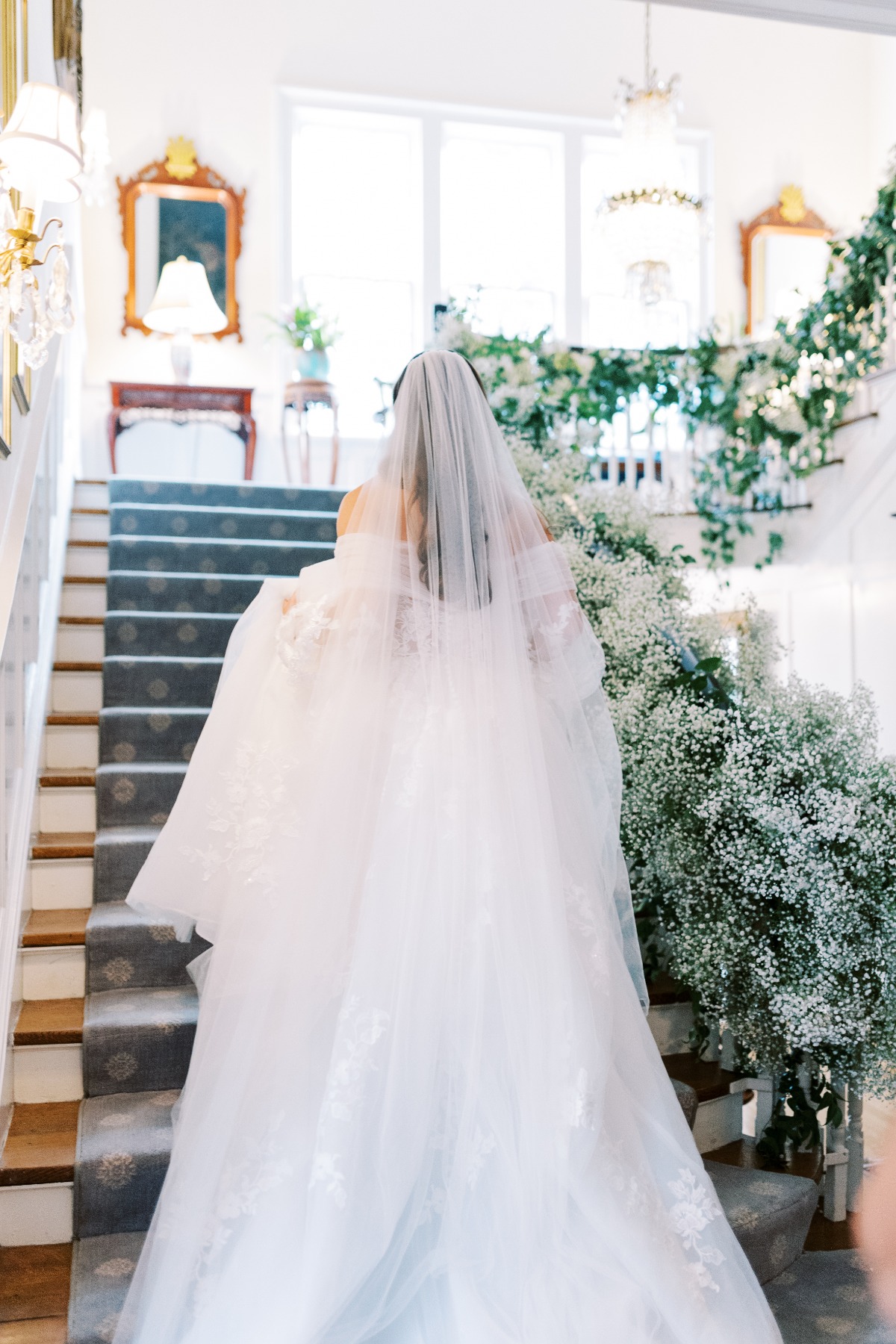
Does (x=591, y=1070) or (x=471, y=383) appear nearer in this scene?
(x=591, y=1070)

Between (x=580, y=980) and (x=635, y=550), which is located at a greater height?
(x=635, y=550)

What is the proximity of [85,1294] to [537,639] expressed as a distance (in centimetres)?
150

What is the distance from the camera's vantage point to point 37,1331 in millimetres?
2004

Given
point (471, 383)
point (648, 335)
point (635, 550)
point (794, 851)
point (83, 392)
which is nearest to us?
point (471, 383)

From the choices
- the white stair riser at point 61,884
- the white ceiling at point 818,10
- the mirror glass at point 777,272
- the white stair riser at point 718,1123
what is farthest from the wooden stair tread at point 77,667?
the mirror glass at point 777,272

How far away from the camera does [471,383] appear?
7.47 feet

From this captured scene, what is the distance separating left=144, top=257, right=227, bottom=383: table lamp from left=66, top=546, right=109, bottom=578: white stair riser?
3.00m

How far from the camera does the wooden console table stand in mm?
6949

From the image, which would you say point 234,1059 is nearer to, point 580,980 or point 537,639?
point 580,980

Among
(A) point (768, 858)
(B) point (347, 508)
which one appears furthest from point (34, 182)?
(A) point (768, 858)

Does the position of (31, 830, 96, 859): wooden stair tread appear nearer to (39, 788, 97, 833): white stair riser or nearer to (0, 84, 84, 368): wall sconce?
(39, 788, 97, 833): white stair riser

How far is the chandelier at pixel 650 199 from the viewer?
6.68 meters

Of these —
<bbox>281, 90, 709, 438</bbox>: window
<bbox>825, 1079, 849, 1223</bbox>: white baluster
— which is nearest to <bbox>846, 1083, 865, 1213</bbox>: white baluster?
<bbox>825, 1079, 849, 1223</bbox>: white baluster

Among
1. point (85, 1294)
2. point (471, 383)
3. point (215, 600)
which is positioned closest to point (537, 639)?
point (471, 383)
